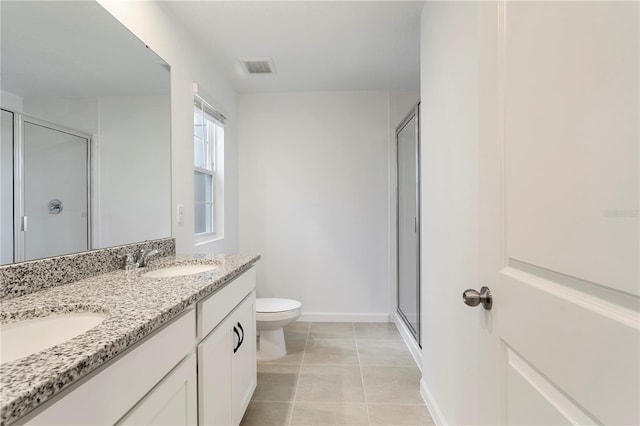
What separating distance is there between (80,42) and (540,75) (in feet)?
5.44

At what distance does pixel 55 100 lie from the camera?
1.10 metres

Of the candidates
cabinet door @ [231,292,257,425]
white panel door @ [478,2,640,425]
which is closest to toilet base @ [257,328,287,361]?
cabinet door @ [231,292,257,425]

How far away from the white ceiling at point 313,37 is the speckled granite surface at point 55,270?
1516 mm

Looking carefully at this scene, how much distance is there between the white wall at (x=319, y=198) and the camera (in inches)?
120

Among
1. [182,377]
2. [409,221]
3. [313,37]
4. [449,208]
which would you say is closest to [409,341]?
Answer: [409,221]

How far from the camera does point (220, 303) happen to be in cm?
120

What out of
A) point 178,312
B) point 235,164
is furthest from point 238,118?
point 178,312

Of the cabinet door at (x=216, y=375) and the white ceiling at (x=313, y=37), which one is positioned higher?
the white ceiling at (x=313, y=37)

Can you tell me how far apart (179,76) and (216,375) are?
1.80m

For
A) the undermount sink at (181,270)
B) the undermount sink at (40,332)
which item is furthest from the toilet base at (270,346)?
the undermount sink at (40,332)

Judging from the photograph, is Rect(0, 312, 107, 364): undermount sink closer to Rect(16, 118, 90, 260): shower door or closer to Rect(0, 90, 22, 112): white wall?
Rect(16, 118, 90, 260): shower door

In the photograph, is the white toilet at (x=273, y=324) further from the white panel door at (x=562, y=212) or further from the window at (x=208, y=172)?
the white panel door at (x=562, y=212)

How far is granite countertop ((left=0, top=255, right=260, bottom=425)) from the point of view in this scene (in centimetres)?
45

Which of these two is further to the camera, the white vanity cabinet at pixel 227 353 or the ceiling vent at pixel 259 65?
the ceiling vent at pixel 259 65
